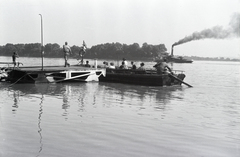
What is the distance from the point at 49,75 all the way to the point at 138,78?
652 cm

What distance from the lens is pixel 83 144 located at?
6.70 m

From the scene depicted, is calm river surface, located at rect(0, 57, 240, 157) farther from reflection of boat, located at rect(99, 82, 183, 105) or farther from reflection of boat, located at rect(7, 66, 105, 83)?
reflection of boat, located at rect(7, 66, 105, 83)

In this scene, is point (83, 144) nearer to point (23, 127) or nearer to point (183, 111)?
point (23, 127)

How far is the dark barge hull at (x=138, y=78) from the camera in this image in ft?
67.9

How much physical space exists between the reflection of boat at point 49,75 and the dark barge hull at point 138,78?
1479 millimetres

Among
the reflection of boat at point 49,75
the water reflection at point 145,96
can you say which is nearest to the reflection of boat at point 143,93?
the water reflection at point 145,96

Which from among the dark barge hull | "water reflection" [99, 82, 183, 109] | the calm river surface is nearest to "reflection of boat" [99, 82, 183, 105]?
"water reflection" [99, 82, 183, 109]

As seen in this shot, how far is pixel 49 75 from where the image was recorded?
20.3 metres

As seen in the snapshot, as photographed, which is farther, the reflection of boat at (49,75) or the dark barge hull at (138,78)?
the dark barge hull at (138,78)

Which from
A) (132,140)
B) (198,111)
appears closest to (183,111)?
(198,111)

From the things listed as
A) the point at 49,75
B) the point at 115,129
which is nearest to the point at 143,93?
the point at 49,75

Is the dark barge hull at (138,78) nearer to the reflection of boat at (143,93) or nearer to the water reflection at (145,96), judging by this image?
the reflection of boat at (143,93)

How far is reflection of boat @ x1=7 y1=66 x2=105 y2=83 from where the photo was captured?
19.8 meters

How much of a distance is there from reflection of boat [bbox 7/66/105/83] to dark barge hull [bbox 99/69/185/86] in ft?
4.85
